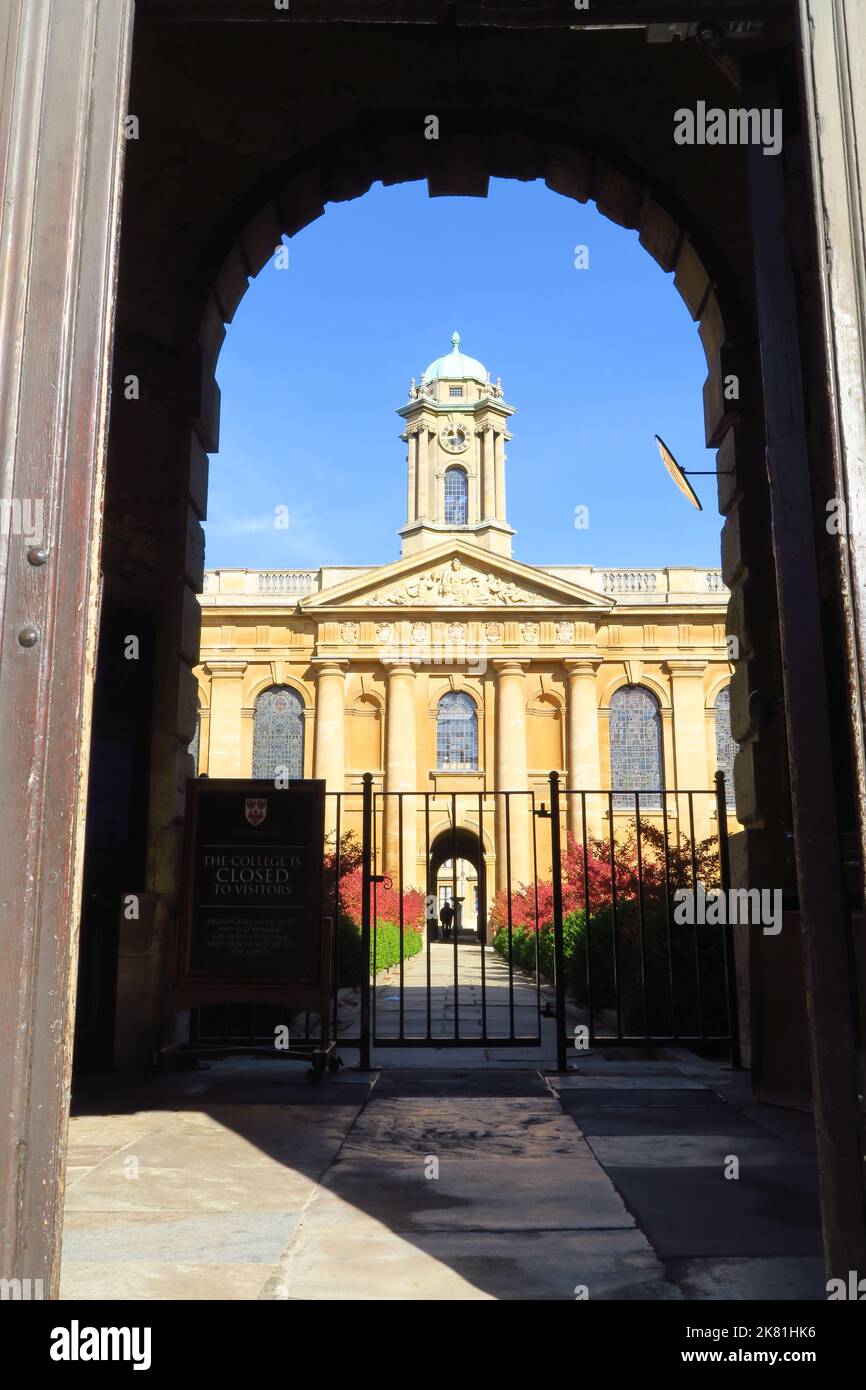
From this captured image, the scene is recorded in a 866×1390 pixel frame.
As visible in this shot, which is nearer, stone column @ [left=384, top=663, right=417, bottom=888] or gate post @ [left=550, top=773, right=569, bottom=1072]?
gate post @ [left=550, top=773, right=569, bottom=1072]

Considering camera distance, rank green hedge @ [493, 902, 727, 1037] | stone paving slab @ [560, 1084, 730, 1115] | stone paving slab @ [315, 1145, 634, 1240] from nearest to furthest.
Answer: stone paving slab @ [315, 1145, 634, 1240]
stone paving slab @ [560, 1084, 730, 1115]
green hedge @ [493, 902, 727, 1037]

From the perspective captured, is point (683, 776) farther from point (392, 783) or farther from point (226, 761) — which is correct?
point (226, 761)

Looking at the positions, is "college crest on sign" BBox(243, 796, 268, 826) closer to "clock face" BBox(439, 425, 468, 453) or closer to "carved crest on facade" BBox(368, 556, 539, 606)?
"carved crest on facade" BBox(368, 556, 539, 606)

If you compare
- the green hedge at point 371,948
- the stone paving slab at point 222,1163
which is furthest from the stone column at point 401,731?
the stone paving slab at point 222,1163

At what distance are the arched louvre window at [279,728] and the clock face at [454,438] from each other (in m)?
13.6

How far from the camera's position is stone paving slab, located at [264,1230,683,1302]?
7.64 feet

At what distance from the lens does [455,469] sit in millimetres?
41531

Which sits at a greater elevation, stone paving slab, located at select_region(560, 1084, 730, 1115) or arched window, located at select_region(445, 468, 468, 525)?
arched window, located at select_region(445, 468, 468, 525)

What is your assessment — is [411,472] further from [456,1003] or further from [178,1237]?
[178,1237]

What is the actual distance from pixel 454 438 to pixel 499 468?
7.96 feet

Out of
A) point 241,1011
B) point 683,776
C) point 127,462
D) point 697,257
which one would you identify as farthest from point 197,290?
point 683,776

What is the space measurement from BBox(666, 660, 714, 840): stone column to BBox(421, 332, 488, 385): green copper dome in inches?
680

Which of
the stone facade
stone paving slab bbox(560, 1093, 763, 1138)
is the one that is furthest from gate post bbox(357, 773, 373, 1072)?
the stone facade

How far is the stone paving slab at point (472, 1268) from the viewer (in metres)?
2.33
